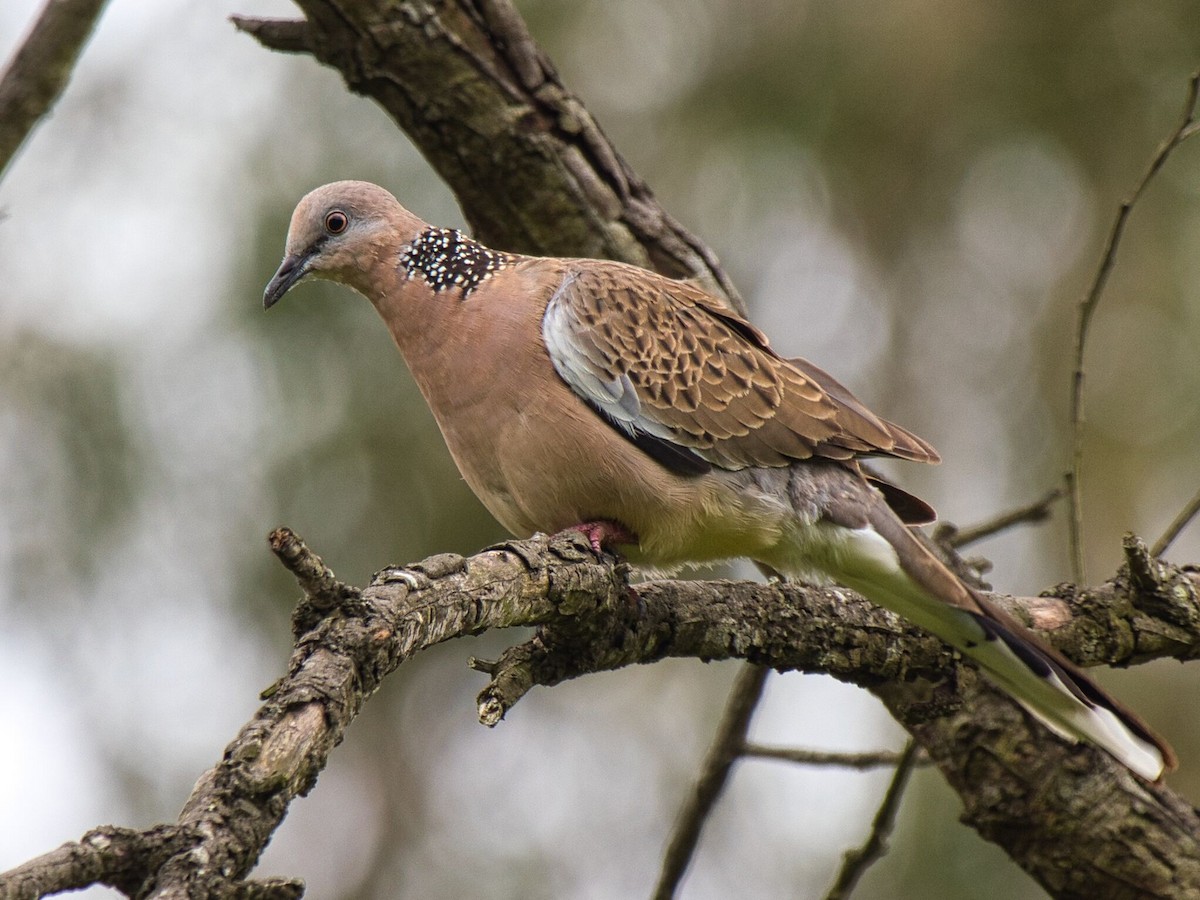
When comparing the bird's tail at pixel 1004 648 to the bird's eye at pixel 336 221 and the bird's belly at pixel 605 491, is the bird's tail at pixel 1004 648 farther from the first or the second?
the bird's eye at pixel 336 221

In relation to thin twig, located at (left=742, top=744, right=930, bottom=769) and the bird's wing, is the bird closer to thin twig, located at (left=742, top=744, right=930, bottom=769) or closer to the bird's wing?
the bird's wing

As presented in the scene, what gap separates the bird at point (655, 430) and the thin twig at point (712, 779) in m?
0.42

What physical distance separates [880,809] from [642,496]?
1.23 m

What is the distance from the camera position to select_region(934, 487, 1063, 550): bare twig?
13.1 feet

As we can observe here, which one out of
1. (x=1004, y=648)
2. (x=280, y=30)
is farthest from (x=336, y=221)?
(x=1004, y=648)

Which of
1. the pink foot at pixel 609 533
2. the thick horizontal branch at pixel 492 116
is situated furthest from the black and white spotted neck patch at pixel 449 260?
the pink foot at pixel 609 533

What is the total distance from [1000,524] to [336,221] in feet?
8.43

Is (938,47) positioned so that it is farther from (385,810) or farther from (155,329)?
(385,810)

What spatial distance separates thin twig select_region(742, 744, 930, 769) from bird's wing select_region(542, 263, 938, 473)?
0.95 m

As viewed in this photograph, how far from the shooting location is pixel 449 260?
4344 mm

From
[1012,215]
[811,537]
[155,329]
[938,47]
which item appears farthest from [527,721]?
[938,47]

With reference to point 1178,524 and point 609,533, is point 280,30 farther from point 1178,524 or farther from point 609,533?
point 1178,524

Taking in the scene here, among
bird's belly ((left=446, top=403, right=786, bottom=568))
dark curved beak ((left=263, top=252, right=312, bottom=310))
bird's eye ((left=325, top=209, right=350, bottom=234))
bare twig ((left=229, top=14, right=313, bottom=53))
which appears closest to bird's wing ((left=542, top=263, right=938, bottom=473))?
bird's belly ((left=446, top=403, right=786, bottom=568))

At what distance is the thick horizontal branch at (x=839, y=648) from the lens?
216cm
